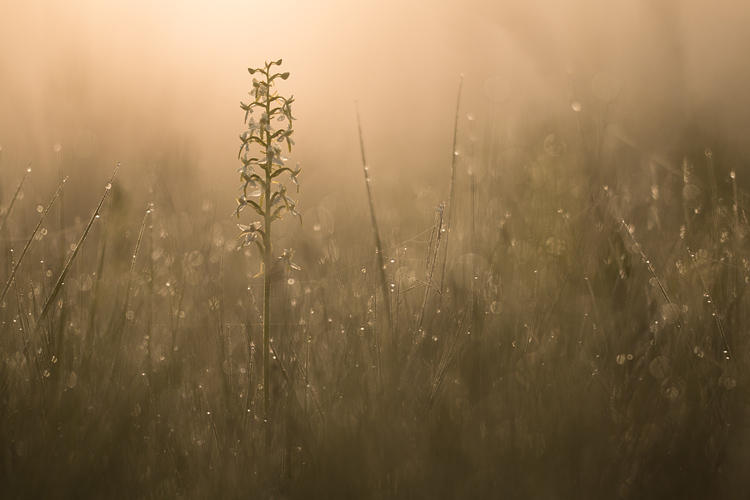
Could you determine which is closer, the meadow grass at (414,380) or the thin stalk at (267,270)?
the meadow grass at (414,380)

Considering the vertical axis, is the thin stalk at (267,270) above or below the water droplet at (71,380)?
above

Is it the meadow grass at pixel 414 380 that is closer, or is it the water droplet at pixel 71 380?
the meadow grass at pixel 414 380

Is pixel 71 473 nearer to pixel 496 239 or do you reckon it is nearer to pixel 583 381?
pixel 583 381

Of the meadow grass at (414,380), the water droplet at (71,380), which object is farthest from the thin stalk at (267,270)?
the water droplet at (71,380)

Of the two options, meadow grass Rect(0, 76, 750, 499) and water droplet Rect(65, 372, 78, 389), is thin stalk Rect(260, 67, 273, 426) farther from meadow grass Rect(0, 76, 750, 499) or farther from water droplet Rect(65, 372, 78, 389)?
water droplet Rect(65, 372, 78, 389)

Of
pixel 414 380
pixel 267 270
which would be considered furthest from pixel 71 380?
pixel 414 380

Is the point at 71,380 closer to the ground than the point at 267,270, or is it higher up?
closer to the ground

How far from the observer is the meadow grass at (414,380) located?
54.4 inches

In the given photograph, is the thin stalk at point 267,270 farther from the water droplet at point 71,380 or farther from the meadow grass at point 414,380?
the water droplet at point 71,380

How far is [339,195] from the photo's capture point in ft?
16.1

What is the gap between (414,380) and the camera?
1693 mm

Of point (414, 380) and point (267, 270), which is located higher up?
point (267, 270)

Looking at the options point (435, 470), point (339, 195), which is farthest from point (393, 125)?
point (435, 470)

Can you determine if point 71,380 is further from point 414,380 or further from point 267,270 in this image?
point 414,380
